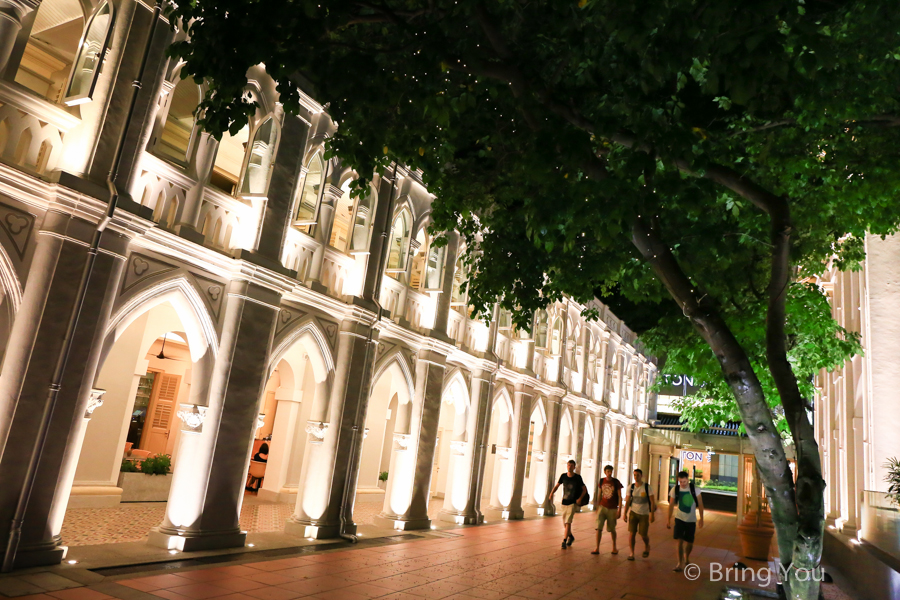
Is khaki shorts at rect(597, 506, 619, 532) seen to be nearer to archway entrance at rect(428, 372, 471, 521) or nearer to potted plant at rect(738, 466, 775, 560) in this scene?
potted plant at rect(738, 466, 775, 560)

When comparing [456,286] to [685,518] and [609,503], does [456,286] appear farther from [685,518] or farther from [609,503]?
[685,518]

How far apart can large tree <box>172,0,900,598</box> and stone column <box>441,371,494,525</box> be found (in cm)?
767

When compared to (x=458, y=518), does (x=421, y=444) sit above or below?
above

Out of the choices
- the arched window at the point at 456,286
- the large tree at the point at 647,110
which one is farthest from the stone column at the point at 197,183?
the arched window at the point at 456,286

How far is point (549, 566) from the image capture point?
1096 cm

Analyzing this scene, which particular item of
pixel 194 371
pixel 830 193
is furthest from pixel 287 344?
pixel 830 193

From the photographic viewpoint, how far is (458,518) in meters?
15.9

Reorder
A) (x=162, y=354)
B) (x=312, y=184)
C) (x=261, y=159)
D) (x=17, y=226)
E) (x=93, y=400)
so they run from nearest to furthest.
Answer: (x=17, y=226)
(x=93, y=400)
(x=261, y=159)
(x=312, y=184)
(x=162, y=354)

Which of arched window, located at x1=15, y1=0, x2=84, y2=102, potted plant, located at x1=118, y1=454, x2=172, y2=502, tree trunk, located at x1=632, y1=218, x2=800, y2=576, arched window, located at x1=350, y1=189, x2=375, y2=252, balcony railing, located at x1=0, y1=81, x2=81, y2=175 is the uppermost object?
arched window, located at x1=15, y1=0, x2=84, y2=102

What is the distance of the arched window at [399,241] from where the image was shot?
14016 mm

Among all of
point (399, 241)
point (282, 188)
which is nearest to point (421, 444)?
point (399, 241)

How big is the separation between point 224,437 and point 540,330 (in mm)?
13106

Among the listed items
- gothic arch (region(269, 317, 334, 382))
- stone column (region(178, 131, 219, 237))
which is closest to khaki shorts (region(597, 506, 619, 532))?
gothic arch (region(269, 317, 334, 382))

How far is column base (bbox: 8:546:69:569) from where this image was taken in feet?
22.7
